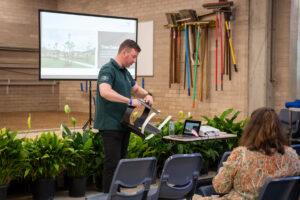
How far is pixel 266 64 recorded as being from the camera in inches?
282

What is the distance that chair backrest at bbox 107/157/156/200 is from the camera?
7.70 feet

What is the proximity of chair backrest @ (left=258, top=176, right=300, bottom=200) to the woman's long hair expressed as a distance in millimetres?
155

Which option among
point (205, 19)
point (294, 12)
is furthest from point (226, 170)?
point (205, 19)

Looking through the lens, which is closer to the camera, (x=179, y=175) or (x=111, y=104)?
(x=179, y=175)

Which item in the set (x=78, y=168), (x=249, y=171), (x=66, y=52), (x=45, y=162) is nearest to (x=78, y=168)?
(x=78, y=168)

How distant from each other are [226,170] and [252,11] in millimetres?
5768

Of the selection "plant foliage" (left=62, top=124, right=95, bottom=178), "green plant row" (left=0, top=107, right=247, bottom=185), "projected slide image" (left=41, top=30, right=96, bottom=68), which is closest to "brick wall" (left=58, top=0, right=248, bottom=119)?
"projected slide image" (left=41, top=30, right=96, bottom=68)

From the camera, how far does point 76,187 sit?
13.2 feet

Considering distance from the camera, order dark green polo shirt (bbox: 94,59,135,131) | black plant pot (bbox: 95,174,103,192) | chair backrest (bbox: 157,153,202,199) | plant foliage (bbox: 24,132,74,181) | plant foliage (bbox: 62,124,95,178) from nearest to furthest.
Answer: chair backrest (bbox: 157,153,202,199) < dark green polo shirt (bbox: 94,59,135,131) < plant foliage (bbox: 24,132,74,181) < plant foliage (bbox: 62,124,95,178) < black plant pot (bbox: 95,174,103,192)

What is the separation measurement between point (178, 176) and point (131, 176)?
1.25ft

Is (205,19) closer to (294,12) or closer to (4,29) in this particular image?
(294,12)

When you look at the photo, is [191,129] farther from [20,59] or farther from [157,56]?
[20,59]

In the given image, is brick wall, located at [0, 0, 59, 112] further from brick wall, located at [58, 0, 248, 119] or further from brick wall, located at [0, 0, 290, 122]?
brick wall, located at [58, 0, 248, 119]

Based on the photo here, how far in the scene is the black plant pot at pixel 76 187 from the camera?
403 centimetres
